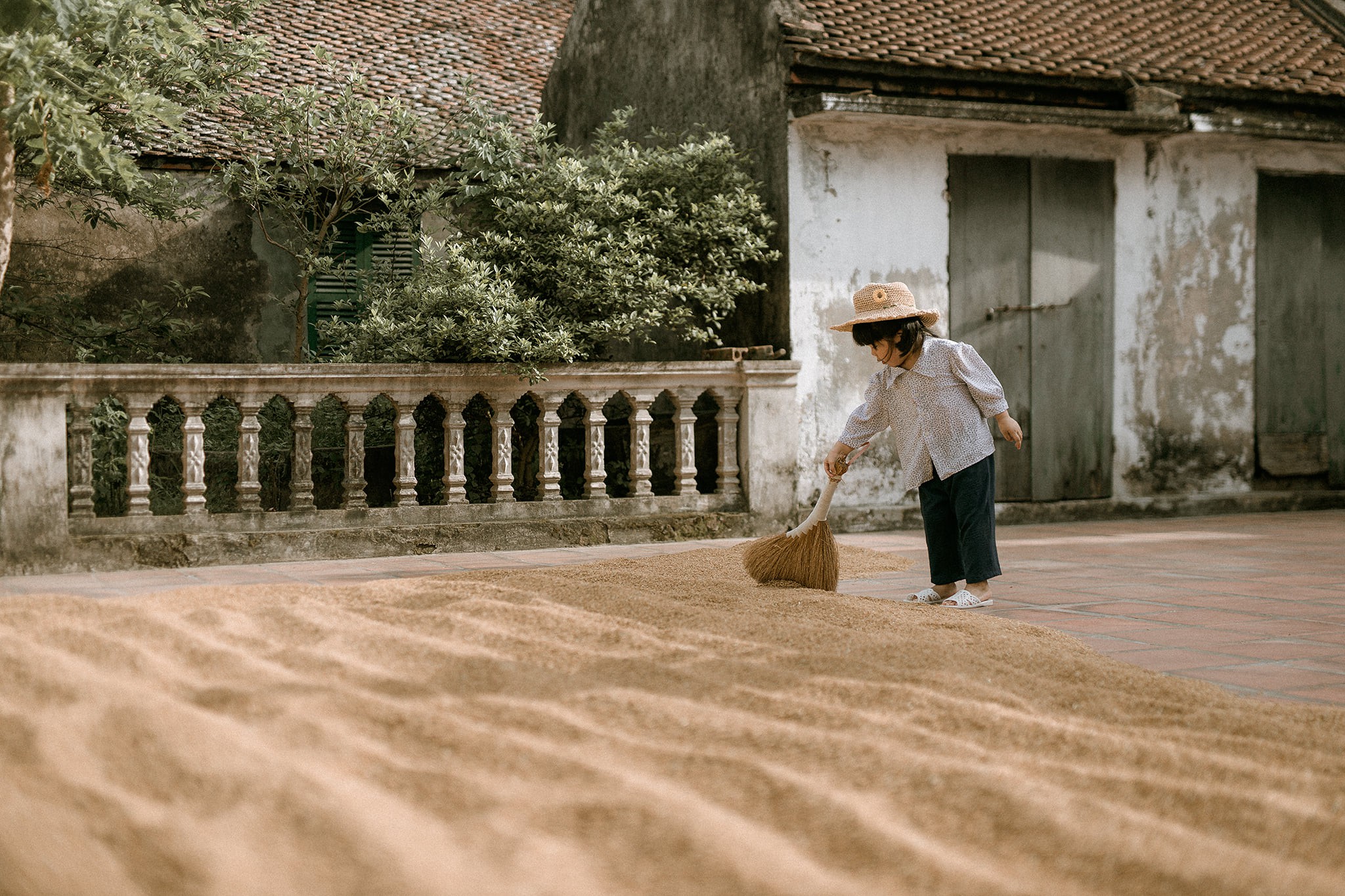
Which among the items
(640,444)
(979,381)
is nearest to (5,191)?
(640,444)

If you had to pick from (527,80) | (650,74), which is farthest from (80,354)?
(527,80)

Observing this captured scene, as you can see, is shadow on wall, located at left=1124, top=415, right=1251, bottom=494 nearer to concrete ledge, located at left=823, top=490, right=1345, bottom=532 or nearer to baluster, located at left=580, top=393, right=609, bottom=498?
concrete ledge, located at left=823, top=490, right=1345, bottom=532

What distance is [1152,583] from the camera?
21.7ft

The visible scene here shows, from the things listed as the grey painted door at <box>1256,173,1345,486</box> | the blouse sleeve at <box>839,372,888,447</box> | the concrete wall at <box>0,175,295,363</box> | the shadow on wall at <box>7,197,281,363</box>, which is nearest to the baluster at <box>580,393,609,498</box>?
the blouse sleeve at <box>839,372,888,447</box>

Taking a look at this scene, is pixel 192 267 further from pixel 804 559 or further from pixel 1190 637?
pixel 1190 637

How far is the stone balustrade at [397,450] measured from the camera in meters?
7.18

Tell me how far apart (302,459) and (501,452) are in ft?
4.11

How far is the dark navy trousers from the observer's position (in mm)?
5906

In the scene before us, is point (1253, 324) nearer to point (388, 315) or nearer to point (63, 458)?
point (388, 315)

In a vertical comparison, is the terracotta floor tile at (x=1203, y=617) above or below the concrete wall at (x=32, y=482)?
below

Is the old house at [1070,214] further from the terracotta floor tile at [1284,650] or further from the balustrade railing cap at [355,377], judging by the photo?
the terracotta floor tile at [1284,650]

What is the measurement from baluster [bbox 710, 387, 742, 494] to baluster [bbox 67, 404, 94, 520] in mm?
4013

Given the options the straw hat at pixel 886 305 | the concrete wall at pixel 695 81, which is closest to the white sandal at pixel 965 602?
the straw hat at pixel 886 305

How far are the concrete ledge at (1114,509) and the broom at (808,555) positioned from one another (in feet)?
12.4
